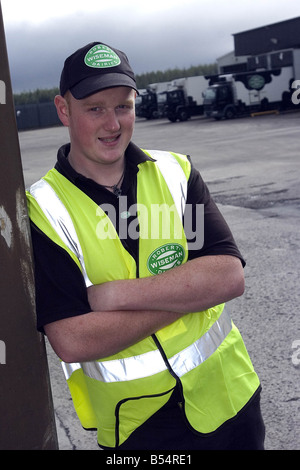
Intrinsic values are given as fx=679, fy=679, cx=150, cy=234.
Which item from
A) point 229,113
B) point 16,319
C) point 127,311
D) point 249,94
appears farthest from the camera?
point 249,94

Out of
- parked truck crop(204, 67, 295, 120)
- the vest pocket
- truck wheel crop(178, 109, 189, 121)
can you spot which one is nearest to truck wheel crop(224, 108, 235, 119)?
parked truck crop(204, 67, 295, 120)

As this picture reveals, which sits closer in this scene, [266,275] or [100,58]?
[100,58]

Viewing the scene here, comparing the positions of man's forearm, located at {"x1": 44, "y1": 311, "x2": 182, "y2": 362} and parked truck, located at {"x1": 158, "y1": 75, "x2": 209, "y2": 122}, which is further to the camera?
parked truck, located at {"x1": 158, "y1": 75, "x2": 209, "y2": 122}

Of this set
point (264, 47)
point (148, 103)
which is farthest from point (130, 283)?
point (264, 47)

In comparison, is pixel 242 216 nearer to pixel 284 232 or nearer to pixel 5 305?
pixel 284 232

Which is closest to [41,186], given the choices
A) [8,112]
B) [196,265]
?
[8,112]

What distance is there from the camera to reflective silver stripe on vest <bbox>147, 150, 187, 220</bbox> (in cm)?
206

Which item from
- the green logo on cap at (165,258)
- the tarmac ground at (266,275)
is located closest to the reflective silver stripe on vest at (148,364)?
the green logo on cap at (165,258)

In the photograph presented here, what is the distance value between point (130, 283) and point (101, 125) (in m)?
0.47

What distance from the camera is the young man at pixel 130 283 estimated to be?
190 cm

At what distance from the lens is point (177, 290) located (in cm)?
195

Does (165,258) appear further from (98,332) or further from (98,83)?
(98,83)

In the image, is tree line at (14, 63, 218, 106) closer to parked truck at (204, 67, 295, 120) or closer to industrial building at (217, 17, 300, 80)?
industrial building at (217, 17, 300, 80)

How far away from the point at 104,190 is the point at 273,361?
2.67 metres
